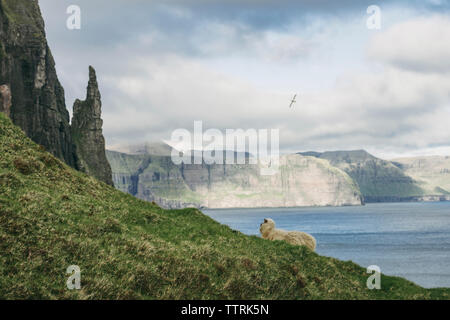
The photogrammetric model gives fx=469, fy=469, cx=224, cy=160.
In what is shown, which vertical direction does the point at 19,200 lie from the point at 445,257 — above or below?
above

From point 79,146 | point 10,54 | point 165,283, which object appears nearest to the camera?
point 165,283

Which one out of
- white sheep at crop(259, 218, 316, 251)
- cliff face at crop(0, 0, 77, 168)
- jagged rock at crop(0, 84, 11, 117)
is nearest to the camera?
white sheep at crop(259, 218, 316, 251)

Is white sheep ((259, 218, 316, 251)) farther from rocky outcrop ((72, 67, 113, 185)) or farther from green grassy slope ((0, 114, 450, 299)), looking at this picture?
rocky outcrop ((72, 67, 113, 185))

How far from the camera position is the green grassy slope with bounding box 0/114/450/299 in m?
17.1

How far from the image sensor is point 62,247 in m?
18.8

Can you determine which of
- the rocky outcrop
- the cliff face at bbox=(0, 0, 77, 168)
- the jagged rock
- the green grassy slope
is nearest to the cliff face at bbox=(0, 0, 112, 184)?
the cliff face at bbox=(0, 0, 77, 168)

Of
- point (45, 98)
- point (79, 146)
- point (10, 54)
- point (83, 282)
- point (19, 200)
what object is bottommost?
point (83, 282)

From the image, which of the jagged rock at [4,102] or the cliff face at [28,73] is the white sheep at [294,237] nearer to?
the jagged rock at [4,102]

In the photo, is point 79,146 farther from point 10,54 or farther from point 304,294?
point 304,294

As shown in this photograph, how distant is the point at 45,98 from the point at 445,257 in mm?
117707

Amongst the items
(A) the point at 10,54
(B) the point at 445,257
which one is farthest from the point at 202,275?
(A) the point at 10,54

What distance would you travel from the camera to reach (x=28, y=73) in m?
136

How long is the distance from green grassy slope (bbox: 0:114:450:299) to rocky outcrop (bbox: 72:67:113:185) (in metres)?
151

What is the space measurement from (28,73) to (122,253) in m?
131
